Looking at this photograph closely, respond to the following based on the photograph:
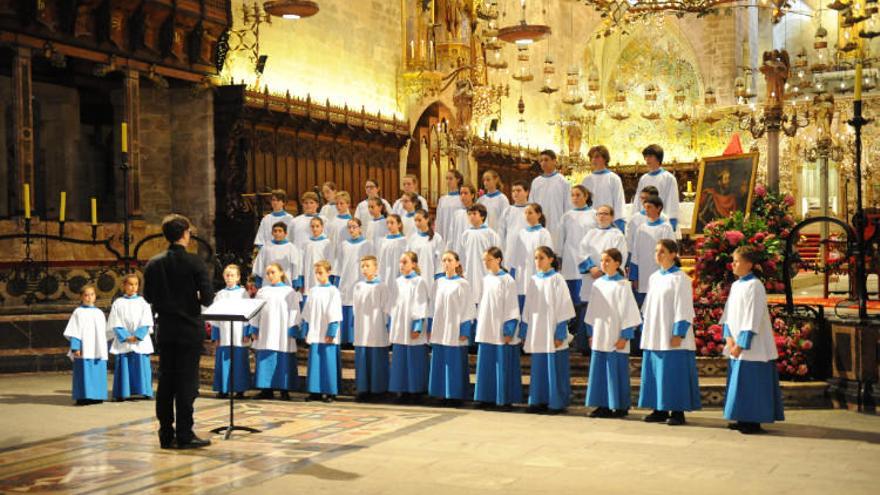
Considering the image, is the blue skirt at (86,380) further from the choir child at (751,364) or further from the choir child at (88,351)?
the choir child at (751,364)

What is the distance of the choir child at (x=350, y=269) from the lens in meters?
11.3

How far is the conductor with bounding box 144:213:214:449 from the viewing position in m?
7.43

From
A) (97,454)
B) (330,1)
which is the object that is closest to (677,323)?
(97,454)

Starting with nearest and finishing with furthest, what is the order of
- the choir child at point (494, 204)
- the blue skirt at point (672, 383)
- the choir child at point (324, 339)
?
1. the blue skirt at point (672, 383)
2. the choir child at point (324, 339)
3. the choir child at point (494, 204)

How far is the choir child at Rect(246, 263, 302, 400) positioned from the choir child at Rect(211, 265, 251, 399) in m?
0.12

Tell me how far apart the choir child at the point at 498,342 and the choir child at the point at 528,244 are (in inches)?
29.9

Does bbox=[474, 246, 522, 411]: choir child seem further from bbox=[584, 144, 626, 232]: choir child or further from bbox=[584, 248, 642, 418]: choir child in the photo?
bbox=[584, 144, 626, 232]: choir child

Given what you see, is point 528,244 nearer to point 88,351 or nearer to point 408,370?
point 408,370

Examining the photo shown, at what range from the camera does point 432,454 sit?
719 cm

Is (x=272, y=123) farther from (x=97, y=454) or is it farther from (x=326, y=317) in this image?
(x=97, y=454)

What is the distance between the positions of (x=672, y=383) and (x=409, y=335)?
2697mm

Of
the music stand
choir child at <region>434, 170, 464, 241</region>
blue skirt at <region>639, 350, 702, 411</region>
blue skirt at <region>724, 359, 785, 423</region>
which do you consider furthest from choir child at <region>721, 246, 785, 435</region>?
choir child at <region>434, 170, 464, 241</region>

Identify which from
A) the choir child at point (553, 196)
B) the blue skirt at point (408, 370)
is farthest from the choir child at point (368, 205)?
the blue skirt at point (408, 370)

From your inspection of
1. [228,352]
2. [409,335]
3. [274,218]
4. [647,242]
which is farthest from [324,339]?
[647,242]
